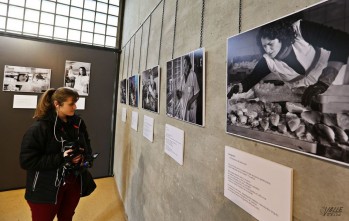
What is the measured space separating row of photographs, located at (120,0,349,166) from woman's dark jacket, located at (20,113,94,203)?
53.6 inches

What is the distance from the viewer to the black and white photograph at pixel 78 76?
3.64m

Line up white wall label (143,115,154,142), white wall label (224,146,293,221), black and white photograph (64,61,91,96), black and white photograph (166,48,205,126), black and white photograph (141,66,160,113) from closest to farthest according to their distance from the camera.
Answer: white wall label (224,146,293,221) → black and white photograph (166,48,205,126) → black and white photograph (141,66,160,113) → white wall label (143,115,154,142) → black and white photograph (64,61,91,96)

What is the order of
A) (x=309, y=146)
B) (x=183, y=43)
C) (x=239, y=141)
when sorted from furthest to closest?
(x=183, y=43) → (x=239, y=141) → (x=309, y=146)

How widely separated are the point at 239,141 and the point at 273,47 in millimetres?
381

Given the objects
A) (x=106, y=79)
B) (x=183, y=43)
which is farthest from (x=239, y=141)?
(x=106, y=79)

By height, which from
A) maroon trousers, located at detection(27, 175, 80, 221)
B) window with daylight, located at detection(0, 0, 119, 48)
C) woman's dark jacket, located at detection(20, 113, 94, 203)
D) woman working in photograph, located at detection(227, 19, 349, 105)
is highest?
window with daylight, located at detection(0, 0, 119, 48)

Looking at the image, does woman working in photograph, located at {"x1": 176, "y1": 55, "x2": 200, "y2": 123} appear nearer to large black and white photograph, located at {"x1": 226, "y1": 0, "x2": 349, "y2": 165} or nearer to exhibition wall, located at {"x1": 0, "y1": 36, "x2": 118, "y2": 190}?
large black and white photograph, located at {"x1": 226, "y1": 0, "x2": 349, "y2": 165}

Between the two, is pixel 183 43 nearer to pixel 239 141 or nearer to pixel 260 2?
pixel 260 2

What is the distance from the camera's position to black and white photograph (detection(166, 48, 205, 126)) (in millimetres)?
1097

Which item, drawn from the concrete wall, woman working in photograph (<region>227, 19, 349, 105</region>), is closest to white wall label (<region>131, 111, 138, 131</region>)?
the concrete wall

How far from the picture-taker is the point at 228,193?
2.89 ft

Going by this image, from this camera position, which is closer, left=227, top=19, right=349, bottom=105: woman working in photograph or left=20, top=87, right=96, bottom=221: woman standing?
left=227, top=19, right=349, bottom=105: woman working in photograph

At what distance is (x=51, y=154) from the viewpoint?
1.58 metres

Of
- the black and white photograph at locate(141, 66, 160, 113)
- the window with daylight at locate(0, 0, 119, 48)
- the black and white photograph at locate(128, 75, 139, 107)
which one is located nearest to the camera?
the black and white photograph at locate(141, 66, 160, 113)
